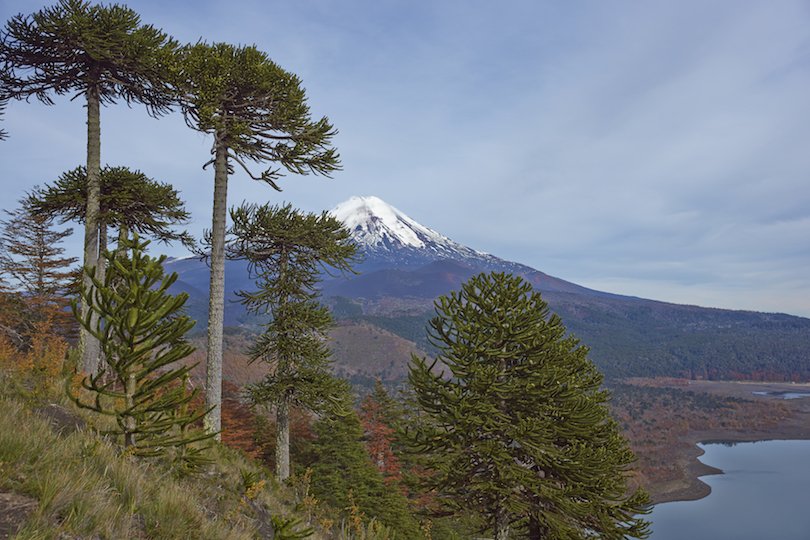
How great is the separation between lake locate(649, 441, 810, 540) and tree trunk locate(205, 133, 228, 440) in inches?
3048

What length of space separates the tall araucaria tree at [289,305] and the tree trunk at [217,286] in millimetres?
1716

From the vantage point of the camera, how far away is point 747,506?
257 feet

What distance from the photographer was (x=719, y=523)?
7106cm

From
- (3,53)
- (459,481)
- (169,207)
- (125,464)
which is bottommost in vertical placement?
(459,481)

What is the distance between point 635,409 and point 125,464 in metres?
199

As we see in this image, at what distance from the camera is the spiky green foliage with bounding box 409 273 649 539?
10789 mm

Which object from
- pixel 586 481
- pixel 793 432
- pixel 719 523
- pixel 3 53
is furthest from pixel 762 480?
pixel 3 53

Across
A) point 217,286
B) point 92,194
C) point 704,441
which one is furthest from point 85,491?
point 704,441

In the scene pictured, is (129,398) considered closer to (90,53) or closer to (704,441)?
(90,53)

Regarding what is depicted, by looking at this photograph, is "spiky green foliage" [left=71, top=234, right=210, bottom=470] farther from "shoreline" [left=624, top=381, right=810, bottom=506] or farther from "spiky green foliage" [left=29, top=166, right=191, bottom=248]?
"shoreline" [left=624, top=381, right=810, bottom=506]

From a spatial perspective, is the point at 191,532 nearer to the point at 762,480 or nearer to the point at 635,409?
the point at 762,480

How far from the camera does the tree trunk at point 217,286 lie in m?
12.9

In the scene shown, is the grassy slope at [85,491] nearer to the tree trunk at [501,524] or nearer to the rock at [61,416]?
the rock at [61,416]

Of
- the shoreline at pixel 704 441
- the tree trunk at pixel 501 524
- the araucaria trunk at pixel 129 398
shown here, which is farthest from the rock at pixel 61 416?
the shoreline at pixel 704 441
